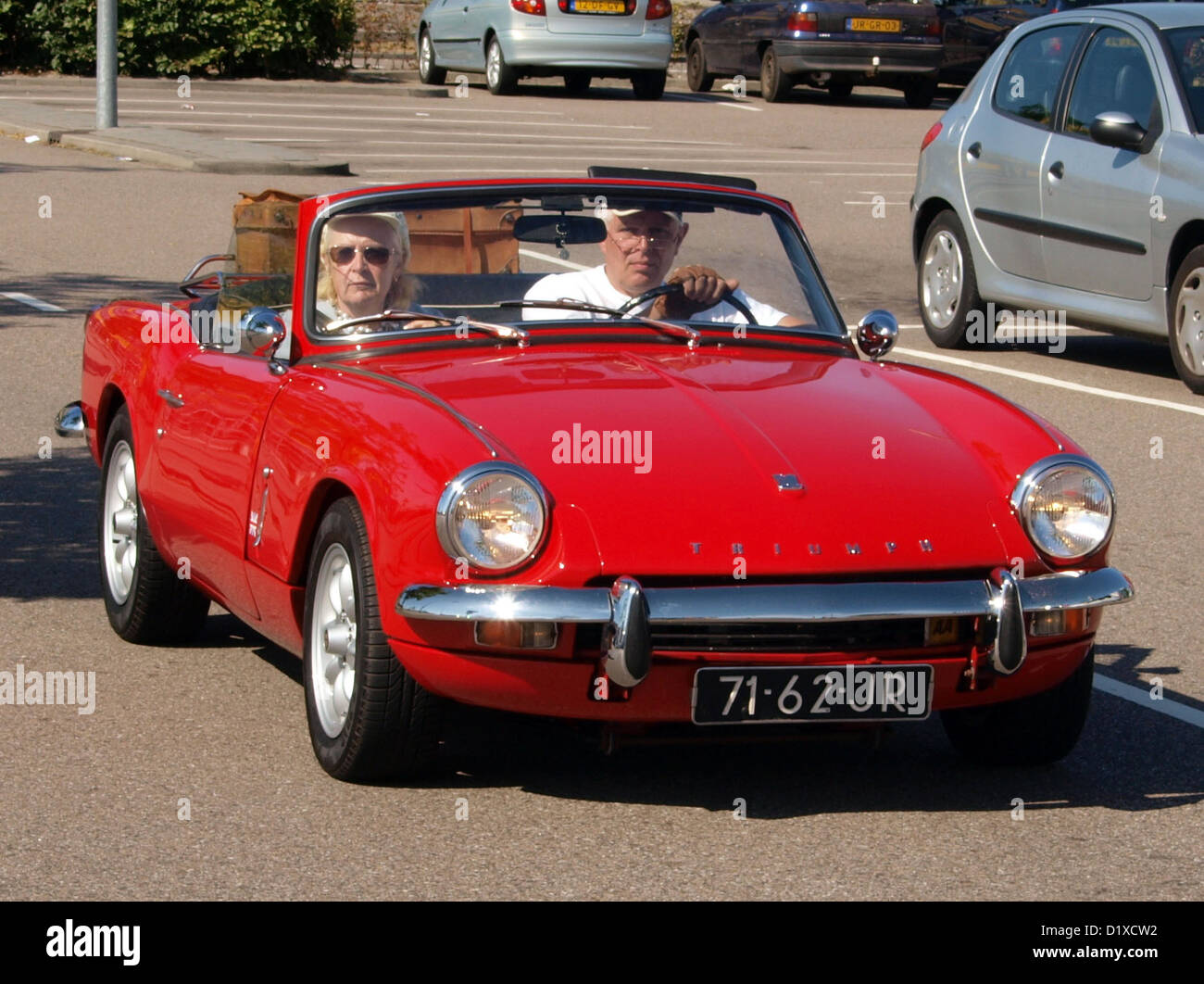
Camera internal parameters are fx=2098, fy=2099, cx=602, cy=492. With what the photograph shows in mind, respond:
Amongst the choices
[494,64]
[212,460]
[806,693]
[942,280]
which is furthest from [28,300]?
[494,64]

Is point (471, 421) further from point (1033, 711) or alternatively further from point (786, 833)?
point (1033, 711)

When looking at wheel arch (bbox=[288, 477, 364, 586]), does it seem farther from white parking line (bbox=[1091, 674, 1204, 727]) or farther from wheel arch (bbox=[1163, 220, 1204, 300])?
wheel arch (bbox=[1163, 220, 1204, 300])

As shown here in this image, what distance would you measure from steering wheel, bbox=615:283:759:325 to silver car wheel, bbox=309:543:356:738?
129 cm

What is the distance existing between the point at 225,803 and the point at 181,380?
5.57 feet

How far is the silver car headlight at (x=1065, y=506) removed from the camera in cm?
489

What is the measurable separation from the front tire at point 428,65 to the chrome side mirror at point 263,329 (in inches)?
934

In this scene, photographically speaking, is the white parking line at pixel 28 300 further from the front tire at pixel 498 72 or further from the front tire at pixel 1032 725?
the front tire at pixel 498 72

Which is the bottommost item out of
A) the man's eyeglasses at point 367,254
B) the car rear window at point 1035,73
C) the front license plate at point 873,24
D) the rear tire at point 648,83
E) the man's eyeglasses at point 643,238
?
the rear tire at point 648,83

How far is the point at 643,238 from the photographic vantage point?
19.7 feet

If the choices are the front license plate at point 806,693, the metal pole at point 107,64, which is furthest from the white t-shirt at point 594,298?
the metal pole at point 107,64

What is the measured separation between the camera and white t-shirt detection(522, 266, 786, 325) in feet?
19.1

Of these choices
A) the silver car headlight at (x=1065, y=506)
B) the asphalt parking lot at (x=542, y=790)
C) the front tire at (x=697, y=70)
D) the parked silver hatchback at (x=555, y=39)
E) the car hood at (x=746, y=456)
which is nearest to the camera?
the asphalt parking lot at (x=542, y=790)

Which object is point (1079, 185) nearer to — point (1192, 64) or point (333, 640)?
point (1192, 64)

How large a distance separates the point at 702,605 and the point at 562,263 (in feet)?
5.34
